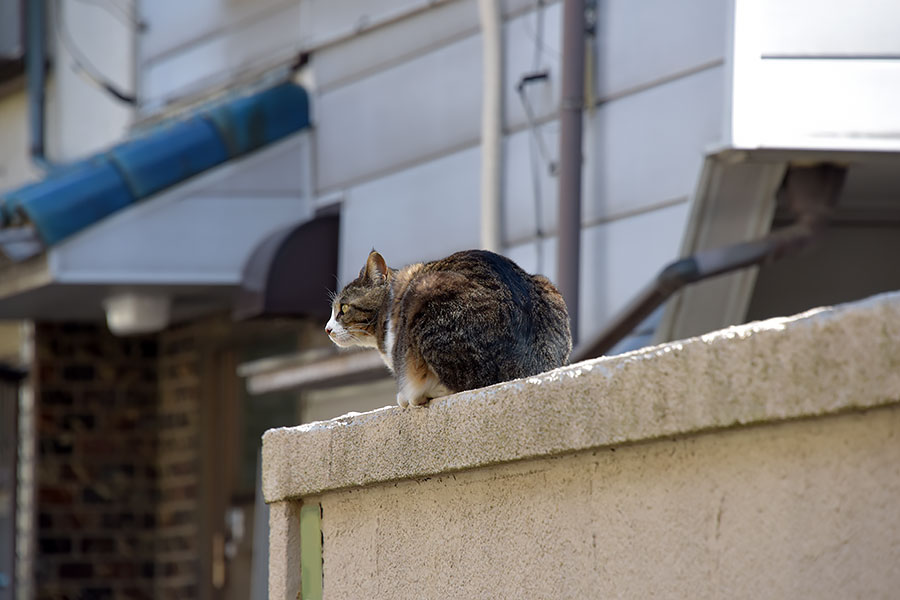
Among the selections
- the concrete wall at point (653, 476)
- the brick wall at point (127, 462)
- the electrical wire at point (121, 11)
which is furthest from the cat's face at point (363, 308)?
the electrical wire at point (121, 11)

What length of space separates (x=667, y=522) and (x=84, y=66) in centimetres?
835

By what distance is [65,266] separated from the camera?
813 cm

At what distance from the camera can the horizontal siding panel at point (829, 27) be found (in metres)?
5.49

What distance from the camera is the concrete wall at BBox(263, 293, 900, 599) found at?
2.16m

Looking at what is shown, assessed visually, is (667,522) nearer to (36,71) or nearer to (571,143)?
(571,143)

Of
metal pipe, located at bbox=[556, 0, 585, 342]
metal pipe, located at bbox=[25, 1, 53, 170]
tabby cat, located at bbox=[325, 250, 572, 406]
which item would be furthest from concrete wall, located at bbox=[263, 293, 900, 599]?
metal pipe, located at bbox=[25, 1, 53, 170]

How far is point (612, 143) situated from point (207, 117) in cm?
277

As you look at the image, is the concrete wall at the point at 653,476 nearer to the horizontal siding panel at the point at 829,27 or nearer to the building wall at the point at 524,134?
the horizontal siding panel at the point at 829,27

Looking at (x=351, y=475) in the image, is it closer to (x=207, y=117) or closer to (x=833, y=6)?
(x=833, y=6)

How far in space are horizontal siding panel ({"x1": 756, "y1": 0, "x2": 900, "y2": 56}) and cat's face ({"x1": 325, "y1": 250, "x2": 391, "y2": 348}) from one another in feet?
7.34

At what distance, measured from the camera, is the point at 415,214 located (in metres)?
7.66

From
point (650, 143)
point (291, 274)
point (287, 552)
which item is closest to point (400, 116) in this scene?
point (291, 274)

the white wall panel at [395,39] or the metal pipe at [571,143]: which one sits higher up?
the white wall panel at [395,39]

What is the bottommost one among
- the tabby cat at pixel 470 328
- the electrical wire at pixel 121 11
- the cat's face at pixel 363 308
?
the tabby cat at pixel 470 328
